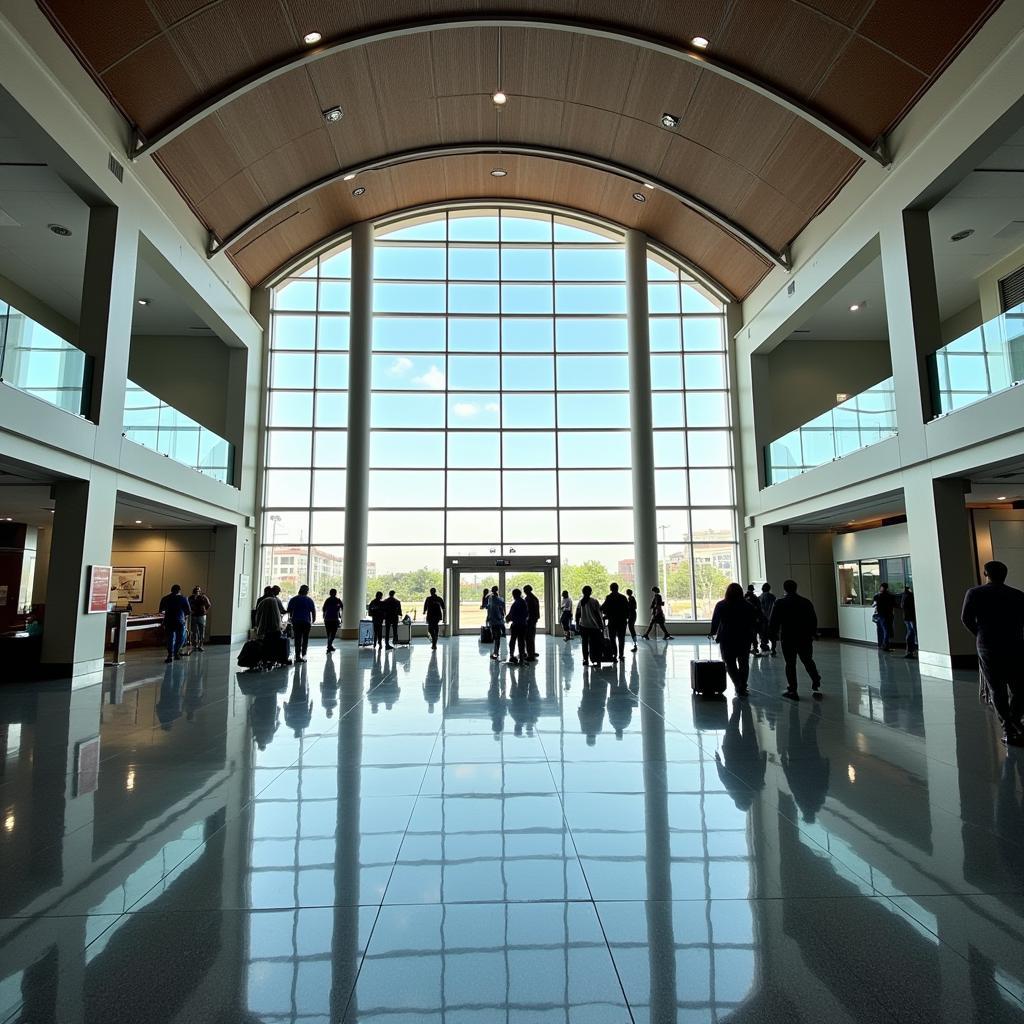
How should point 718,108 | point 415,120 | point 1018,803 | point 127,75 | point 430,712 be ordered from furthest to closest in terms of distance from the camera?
point 415,120 → point 718,108 → point 127,75 → point 430,712 → point 1018,803

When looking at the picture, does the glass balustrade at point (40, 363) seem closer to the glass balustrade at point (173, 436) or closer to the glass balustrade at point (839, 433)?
the glass balustrade at point (173, 436)

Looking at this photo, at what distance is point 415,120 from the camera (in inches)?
711

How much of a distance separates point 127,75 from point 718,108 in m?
12.9

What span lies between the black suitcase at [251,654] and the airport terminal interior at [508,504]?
23cm

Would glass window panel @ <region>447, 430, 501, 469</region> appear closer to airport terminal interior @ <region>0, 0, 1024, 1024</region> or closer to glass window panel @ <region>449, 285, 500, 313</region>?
airport terminal interior @ <region>0, 0, 1024, 1024</region>

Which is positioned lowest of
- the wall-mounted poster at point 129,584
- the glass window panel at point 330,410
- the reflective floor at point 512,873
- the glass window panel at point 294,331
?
the reflective floor at point 512,873

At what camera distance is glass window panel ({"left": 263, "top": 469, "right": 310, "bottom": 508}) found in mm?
22125

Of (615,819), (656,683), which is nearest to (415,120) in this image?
(656,683)

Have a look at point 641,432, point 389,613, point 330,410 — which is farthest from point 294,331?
point 641,432

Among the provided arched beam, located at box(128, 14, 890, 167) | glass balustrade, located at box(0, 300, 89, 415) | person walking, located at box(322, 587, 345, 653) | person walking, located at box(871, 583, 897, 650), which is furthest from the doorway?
arched beam, located at box(128, 14, 890, 167)

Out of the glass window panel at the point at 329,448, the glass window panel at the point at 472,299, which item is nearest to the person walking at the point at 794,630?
the glass window panel at the point at 329,448

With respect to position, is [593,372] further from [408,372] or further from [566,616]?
[566,616]

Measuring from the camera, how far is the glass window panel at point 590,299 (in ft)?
77.2

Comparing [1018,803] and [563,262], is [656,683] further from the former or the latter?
[563,262]
